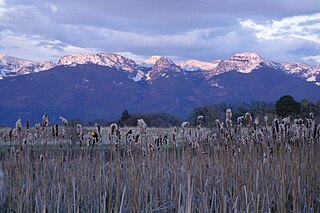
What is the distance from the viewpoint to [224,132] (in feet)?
20.6

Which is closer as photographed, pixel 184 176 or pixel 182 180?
pixel 182 180

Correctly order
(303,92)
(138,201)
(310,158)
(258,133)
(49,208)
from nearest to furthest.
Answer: (138,201)
(49,208)
(310,158)
(258,133)
(303,92)

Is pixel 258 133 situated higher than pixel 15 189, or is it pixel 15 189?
pixel 258 133

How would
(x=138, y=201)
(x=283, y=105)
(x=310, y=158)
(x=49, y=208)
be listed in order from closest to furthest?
(x=138, y=201)
(x=49, y=208)
(x=310, y=158)
(x=283, y=105)

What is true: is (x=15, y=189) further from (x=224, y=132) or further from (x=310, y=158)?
(x=310, y=158)

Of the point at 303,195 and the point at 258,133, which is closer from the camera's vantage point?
the point at 303,195

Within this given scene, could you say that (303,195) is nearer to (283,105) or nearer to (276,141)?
(276,141)

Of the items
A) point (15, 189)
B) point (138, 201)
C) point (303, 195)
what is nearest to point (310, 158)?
point (303, 195)

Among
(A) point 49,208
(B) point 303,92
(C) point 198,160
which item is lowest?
(A) point 49,208

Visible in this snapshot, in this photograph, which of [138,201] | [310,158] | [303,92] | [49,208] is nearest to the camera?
[138,201]

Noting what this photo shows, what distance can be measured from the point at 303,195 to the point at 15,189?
3416 mm

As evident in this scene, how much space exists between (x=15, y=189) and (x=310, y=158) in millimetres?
3710

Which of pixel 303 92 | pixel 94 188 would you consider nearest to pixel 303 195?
pixel 94 188

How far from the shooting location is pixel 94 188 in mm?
5945
